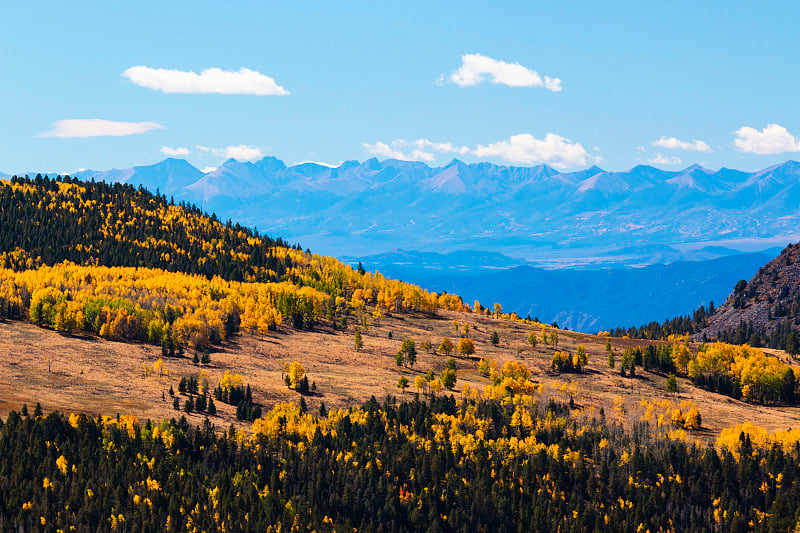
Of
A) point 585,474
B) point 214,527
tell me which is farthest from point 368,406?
point 214,527

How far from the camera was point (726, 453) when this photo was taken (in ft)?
563

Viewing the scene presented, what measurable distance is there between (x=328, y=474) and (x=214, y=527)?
1028 inches

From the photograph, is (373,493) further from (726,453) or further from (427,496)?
(726,453)

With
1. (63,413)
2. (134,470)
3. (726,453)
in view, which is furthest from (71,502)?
(726,453)

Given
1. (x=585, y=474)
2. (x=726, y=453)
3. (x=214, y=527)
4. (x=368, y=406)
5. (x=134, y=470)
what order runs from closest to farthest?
(x=214, y=527) < (x=134, y=470) < (x=585, y=474) < (x=726, y=453) < (x=368, y=406)

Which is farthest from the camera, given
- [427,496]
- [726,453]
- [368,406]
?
[368,406]

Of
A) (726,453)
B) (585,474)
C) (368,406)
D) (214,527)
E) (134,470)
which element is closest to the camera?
(214,527)

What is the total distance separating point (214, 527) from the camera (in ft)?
415

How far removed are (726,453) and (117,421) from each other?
122919 millimetres

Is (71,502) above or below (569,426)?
below

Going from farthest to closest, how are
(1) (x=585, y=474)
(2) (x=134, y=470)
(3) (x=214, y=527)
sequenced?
(1) (x=585, y=474), (2) (x=134, y=470), (3) (x=214, y=527)

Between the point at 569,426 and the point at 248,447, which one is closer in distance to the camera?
the point at 248,447

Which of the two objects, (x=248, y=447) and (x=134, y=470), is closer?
(x=134, y=470)

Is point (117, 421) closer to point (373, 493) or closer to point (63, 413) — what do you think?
point (63, 413)
